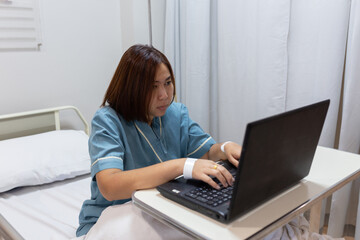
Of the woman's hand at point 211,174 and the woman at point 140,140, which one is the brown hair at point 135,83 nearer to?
the woman at point 140,140

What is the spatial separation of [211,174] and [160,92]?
0.43 meters

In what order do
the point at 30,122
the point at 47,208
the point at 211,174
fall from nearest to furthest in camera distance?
the point at 211,174 → the point at 47,208 → the point at 30,122

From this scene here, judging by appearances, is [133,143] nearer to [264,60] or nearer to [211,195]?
[211,195]

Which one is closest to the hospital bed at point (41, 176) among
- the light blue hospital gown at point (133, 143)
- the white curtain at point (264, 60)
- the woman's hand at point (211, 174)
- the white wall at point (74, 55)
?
the white wall at point (74, 55)

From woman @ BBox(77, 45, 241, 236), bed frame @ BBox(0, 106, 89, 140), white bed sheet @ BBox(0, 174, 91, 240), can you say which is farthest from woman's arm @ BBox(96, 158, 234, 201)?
A: bed frame @ BBox(0, 106, 89, 140)

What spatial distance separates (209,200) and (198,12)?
1.80 metres

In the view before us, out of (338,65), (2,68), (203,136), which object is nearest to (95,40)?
(2,68)

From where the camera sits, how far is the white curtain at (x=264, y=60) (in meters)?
1.85

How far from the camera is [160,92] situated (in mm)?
1271

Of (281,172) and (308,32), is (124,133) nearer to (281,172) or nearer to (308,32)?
(281,172)

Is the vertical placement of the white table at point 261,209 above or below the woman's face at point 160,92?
below

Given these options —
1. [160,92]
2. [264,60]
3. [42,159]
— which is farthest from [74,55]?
[160,92]

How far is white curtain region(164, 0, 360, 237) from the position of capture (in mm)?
1853

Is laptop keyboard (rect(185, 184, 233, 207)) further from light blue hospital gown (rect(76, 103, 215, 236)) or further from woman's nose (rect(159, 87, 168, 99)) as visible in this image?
woman's nose (rect(159, 87, 168, 99))
